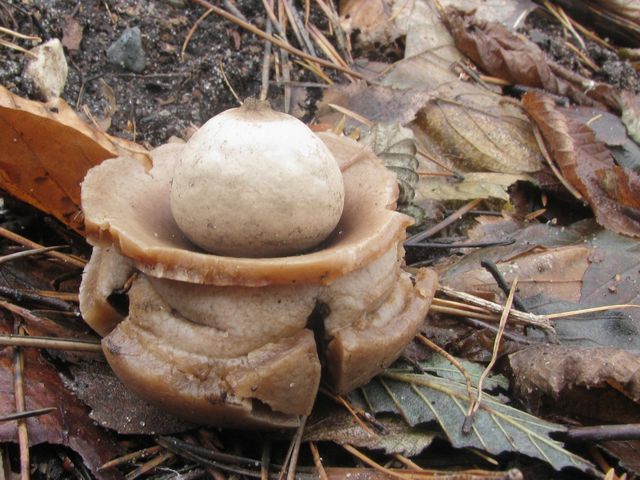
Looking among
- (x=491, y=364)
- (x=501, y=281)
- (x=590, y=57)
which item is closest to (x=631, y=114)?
(x=590, y=57)

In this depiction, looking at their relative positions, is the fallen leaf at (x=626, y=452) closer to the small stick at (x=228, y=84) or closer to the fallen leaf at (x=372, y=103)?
the fallen leaf at (x=372, y=103)

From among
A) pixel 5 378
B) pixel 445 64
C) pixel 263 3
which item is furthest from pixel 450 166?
pixel 5 378

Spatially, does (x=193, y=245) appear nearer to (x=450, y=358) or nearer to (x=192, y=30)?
(x=450, y=358)

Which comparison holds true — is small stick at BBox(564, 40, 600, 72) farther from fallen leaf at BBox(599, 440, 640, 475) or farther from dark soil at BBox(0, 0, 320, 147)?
fallen leaf at BBox(599, 440, 640, 475)

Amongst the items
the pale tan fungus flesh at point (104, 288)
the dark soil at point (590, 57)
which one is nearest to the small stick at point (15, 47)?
the pale tan fungus flesh at point (104, 288)

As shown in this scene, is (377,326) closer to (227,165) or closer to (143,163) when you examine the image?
(227,165)

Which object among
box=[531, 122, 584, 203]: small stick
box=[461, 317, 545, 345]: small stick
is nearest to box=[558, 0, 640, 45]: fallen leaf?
box=[531, 122, 584, 203]: small stick
